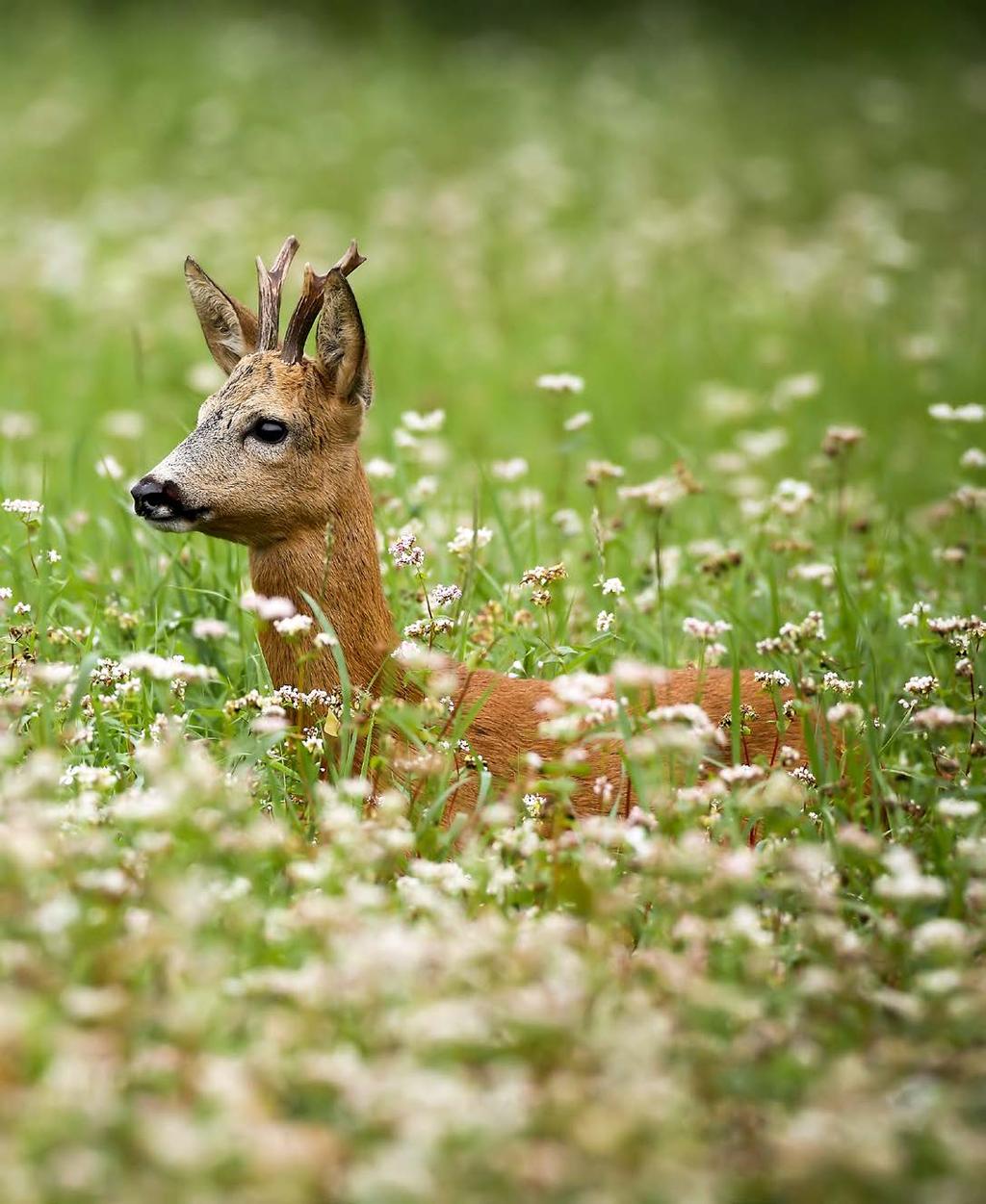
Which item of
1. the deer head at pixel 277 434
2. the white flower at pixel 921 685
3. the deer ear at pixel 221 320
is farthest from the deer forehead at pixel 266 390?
the white flower at pixel 921 685

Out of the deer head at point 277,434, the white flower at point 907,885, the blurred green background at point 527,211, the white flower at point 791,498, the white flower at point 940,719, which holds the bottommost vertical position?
the white flower at point 907,885

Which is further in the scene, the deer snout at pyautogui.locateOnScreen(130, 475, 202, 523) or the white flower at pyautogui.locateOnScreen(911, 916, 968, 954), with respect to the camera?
the deer snout at pyautogui.locateOnScreen(130, 475, 202, 523)

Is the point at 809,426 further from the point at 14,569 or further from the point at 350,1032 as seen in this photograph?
the point at 350,1032

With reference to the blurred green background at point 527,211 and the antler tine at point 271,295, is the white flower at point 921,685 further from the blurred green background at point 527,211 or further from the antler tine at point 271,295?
the antler tine at point 271,295

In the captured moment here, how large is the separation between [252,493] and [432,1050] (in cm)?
177

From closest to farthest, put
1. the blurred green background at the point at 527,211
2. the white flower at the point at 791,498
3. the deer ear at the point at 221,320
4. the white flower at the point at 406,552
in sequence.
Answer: the white flower at the point at 406,552 → the deer ear at the point at 221,320 → the white flower at the point at 791,498 → the blurred green background at the point at 527,211

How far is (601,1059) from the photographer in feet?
6.83

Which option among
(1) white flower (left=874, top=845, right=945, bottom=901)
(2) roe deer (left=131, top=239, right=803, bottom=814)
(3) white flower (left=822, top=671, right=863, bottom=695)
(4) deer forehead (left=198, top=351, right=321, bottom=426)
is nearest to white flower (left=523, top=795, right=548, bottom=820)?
(2) roe deer (left=131, top=239, right=803, bottom=814)

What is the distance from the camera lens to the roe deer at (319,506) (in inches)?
140

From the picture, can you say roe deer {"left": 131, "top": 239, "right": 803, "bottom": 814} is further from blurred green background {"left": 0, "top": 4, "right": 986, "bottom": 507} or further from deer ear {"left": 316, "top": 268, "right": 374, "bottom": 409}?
blurred green background {"left": 0, "top": 4, "right": 986, "bottom": 507}

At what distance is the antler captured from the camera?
12.1ft

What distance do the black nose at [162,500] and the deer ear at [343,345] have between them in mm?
482

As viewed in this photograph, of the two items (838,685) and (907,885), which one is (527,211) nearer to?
(838,685)

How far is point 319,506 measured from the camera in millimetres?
3678
